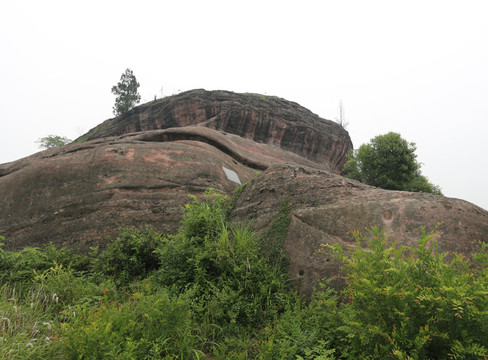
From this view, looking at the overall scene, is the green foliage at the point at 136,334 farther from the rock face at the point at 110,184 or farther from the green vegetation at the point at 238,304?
the rock face at the point at 110,184

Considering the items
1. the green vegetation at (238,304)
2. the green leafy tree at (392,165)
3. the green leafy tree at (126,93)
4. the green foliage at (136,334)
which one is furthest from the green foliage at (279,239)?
the green leafy tree at (126,93)

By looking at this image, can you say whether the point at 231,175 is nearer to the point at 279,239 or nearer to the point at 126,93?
the point at 279,239

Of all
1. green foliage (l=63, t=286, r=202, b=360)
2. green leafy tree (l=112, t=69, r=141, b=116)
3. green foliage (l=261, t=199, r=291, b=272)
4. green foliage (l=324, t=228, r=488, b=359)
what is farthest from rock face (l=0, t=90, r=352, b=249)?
green leafy tree (l=112, t=69, r=141, b=116)

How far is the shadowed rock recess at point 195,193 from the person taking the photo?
16.7 ft

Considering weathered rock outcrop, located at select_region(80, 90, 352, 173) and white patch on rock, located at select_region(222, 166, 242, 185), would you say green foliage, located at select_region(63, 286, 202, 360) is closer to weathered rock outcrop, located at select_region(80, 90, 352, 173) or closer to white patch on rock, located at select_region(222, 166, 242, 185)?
white patch on rock, located at select_region(222, 166, 242, 185)

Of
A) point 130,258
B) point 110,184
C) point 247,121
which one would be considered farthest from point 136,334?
point 247,121

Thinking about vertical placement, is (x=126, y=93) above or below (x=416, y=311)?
above

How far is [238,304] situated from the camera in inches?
179

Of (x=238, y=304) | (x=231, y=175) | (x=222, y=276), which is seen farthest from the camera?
(x=231, y=175)

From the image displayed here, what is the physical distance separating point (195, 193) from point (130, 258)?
379 cm

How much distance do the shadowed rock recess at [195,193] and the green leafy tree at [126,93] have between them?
16051mm

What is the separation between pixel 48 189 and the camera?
9.10 meters

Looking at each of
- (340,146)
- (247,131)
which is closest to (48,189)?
(247,131)

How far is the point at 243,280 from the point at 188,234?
4.96ft
